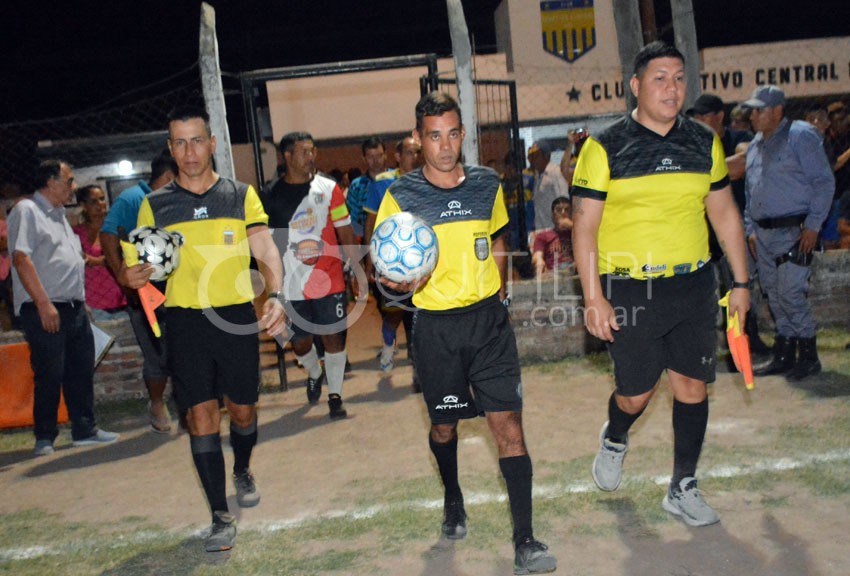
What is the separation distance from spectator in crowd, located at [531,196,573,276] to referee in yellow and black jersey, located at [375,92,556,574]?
16.3ft

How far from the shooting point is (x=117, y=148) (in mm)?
13219

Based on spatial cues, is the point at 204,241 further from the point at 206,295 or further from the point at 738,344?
the point at 738,344

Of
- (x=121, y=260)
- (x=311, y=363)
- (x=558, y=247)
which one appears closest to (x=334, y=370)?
(x=311, y=363)

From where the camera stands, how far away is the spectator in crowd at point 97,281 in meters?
8.18

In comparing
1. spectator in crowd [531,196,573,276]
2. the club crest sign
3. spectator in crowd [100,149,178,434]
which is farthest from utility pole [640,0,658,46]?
spectator in crowd [100,149,178,434]

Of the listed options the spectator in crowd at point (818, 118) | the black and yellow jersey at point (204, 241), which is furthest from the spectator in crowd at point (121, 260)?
the spectator in crowd at point (818, 118)

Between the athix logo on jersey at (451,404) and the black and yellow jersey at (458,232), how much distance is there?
46 centimetres

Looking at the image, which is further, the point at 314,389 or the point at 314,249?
the point at 314,389

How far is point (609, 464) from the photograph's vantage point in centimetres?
450

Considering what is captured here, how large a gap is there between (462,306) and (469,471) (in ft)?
5.53

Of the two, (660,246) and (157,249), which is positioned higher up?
(157,249)

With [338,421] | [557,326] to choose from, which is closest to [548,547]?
[338,421]

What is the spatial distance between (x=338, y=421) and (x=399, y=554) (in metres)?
2.85

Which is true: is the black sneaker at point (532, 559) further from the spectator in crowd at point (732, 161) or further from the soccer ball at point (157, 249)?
the spectator in crowd at point (732, 161)
